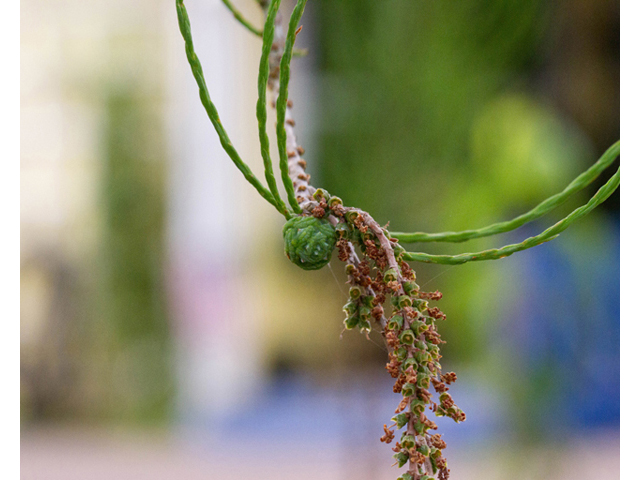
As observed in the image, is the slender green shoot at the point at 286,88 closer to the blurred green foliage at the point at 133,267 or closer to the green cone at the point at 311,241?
the green cone at the point at 311,241

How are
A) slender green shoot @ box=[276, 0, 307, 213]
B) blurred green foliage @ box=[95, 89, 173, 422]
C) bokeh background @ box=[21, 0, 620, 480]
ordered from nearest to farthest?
slender green shoot @ box=[276, 0, 307, 213] < bokeh background @ box=[21, 0, 620, 480] < blurred green foliage @ box=[95, 89, 173, 422]

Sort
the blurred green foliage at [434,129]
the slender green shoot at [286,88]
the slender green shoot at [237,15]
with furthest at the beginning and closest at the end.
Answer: the blurred green foliage at [434,129]
the slender green shoot at [237,15]
the slender green shoot at [286,88]

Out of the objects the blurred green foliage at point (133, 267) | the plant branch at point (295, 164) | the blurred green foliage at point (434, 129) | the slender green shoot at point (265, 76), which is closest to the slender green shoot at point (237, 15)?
the plant branch at point (295, 164)

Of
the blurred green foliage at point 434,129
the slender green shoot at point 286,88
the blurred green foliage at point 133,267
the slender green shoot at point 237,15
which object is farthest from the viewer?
the blurred green foliage at point 133,267

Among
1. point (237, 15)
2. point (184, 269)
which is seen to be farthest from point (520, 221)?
point (184, 269)

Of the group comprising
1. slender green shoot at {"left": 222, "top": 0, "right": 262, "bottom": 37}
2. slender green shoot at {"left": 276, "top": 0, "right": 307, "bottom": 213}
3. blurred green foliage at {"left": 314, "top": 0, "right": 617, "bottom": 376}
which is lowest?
slender green shoot at {"left": 276, "top": 0, "right": 307, "bottom": 213}

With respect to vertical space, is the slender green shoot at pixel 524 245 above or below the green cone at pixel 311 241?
below

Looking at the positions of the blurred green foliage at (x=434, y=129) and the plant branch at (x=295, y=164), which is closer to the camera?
the plant branch at (x=295, y=164)

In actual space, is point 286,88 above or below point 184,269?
below

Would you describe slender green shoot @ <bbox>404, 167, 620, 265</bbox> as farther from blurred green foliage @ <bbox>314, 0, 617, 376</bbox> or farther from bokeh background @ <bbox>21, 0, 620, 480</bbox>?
bokeh background @ <bbox>21, 0, 620, 480</bbox>

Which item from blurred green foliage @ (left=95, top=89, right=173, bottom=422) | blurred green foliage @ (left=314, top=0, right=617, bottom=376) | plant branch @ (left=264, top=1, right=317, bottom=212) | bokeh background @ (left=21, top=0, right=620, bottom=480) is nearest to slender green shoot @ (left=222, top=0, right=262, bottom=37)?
plant branch @ (left=264, top=1, right=317, bottom=212)

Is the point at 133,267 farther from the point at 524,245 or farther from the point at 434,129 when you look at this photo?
the point at 524,245
